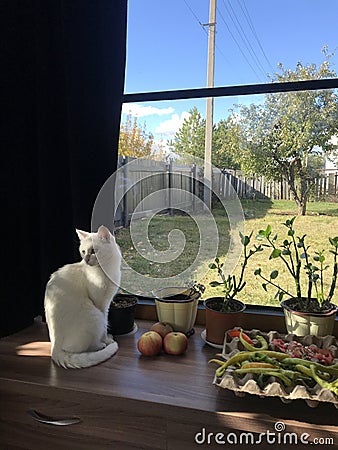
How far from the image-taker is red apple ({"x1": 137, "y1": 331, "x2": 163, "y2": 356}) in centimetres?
124

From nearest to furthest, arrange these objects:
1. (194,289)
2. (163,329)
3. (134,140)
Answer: (163,329), (194,289), (134,140)

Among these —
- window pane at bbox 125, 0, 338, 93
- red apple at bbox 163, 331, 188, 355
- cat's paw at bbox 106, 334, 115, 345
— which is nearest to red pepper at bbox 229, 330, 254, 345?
red apple at bbox 163, 331, 188, 355

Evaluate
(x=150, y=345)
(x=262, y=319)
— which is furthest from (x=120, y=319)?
(x=262, y=319)

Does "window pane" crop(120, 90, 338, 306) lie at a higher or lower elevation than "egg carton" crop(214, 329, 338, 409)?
higher

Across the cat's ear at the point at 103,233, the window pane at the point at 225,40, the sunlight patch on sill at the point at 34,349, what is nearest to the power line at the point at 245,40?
the window pane at the point at 225,40

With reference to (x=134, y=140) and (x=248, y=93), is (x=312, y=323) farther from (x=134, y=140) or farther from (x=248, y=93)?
(x=134, y=140)

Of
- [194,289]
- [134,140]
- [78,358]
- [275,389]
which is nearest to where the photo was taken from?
[275,389]

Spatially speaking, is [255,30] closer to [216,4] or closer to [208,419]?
[216,4]

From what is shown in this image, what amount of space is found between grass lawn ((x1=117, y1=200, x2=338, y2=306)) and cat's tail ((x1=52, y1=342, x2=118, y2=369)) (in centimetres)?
41

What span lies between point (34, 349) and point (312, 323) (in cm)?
94

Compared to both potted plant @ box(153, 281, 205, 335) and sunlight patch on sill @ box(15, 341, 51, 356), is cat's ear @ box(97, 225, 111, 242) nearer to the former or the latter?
potted plant @ box(153, 281, 205, 335)

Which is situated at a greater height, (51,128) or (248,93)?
(248,93)

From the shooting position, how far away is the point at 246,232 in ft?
4.97

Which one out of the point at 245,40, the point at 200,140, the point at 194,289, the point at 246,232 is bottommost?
the point at 194,289
